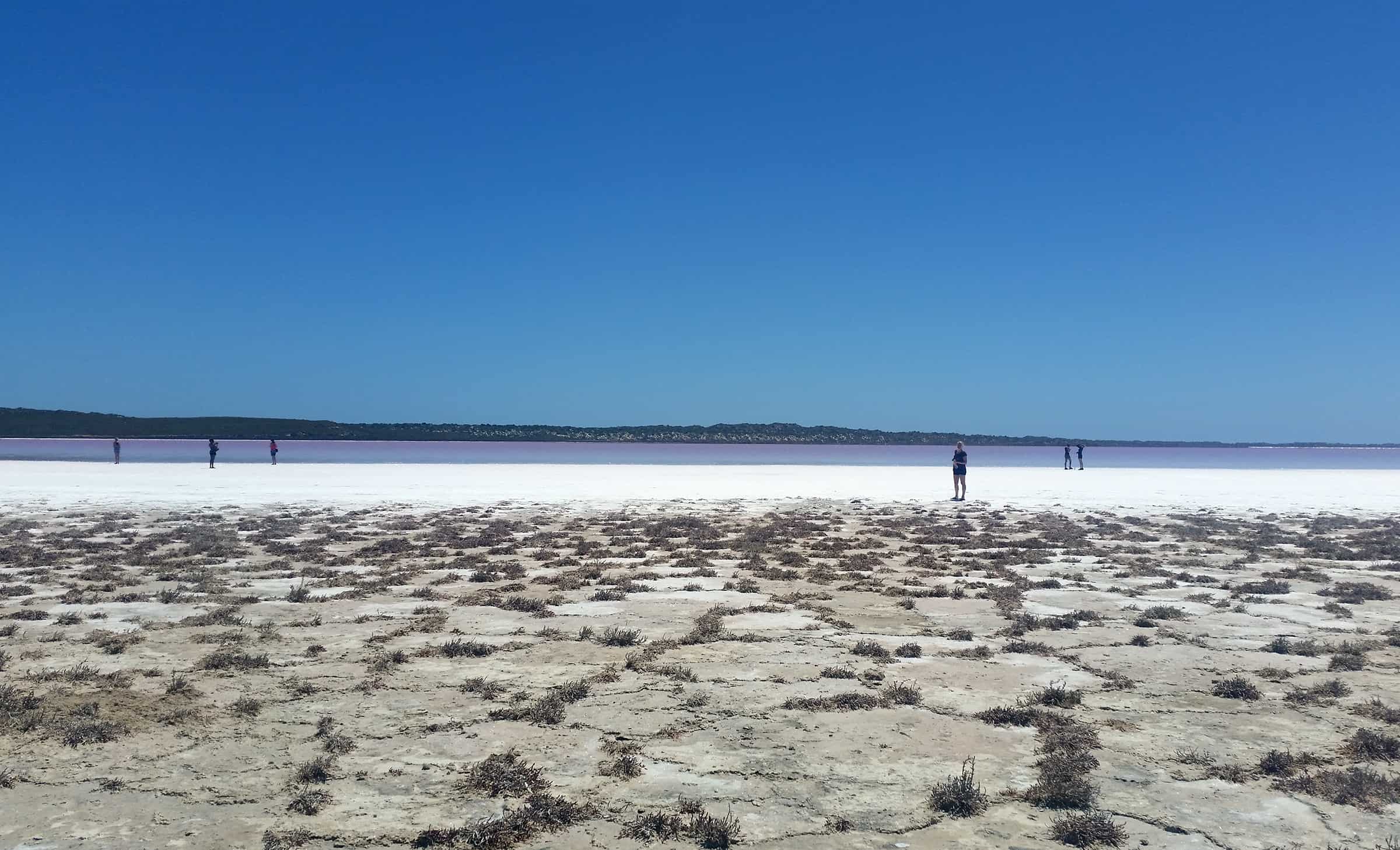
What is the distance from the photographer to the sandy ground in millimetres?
31703

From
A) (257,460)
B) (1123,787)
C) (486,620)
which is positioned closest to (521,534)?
(486,620)

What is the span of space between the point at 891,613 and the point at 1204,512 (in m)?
→ 20.4

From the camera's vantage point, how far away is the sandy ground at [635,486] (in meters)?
31.7

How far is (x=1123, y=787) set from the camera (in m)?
6.08

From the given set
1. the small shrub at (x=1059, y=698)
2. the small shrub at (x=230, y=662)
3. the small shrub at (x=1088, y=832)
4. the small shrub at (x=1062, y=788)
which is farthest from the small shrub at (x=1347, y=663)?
the small shrub at (x=230, y=662)

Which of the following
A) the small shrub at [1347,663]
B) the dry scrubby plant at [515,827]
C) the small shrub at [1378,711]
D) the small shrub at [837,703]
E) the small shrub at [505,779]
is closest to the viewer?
the dry scrubby plant at [515,827]

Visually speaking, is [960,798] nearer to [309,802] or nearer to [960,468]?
[309,802]

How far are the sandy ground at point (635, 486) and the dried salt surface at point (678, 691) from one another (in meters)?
15.0

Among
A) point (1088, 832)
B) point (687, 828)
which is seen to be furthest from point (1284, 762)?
point (687, 828)

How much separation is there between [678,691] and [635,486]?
112 ft

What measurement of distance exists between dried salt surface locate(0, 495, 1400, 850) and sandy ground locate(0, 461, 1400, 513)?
15.0 metres

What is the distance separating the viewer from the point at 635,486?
42.2 meters

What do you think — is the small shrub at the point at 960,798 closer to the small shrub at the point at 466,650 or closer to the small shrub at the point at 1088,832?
the small shrub at the point at 1088,832

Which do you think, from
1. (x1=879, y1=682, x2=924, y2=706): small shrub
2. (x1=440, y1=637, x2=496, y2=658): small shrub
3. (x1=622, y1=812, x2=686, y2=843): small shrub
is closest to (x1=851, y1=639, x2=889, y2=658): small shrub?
(x1=879, y1=682, x2=924, y2=706): small shrub
